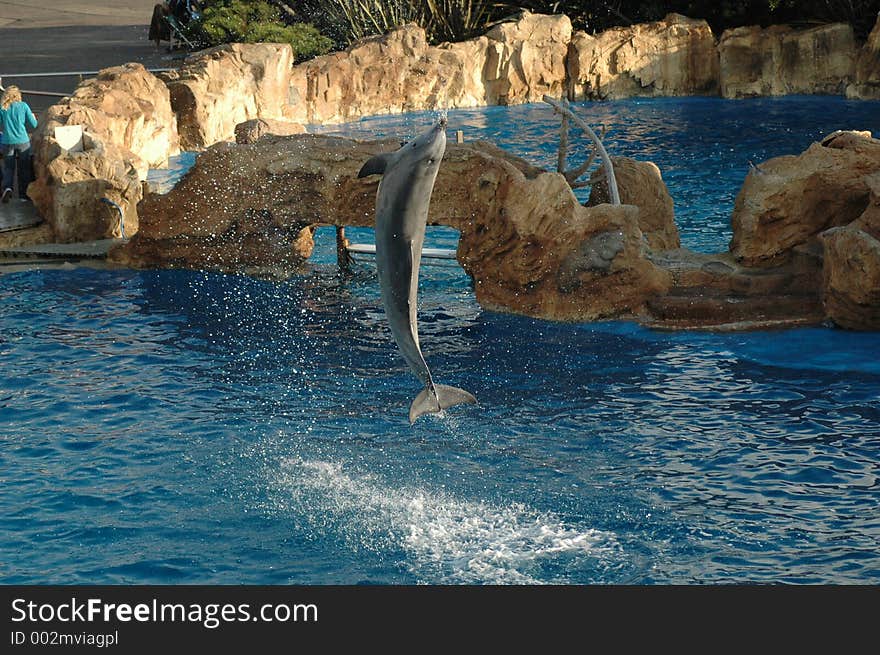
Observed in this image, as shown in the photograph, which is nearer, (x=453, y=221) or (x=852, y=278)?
(x=852, y=278)

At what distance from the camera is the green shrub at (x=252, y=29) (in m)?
23.9

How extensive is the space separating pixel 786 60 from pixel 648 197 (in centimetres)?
1371

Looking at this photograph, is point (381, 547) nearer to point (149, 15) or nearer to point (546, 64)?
point (546, 64)

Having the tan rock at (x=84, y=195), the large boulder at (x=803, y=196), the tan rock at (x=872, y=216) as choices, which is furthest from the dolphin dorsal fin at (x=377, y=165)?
the tan rock at (x=84, y=195)

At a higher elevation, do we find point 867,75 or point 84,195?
point 867,75

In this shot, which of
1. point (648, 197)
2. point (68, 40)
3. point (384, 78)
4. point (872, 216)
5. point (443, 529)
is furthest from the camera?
point (68, 40)

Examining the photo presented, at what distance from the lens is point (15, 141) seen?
13430 millimetres

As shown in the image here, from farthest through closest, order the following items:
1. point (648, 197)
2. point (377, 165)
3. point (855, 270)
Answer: point (648, 197) → point (855, 270) → point (377, 165)

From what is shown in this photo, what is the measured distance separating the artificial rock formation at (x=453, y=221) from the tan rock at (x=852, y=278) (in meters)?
1.40

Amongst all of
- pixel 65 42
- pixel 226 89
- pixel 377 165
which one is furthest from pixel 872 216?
pixel 65 42

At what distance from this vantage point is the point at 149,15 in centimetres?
3155

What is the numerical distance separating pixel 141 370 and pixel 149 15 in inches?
959

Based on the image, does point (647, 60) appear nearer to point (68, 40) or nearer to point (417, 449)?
point (68, 40)
